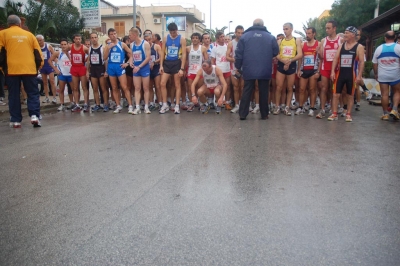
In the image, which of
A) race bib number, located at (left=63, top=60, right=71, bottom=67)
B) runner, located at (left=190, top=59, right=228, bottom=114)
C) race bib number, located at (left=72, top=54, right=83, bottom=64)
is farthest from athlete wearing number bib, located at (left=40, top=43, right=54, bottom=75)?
runner, located at (left=190, top=59, right=228, bottom=114)

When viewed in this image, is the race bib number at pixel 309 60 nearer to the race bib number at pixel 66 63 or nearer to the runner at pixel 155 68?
the runner at pixel 155 68

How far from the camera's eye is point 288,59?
348 inches

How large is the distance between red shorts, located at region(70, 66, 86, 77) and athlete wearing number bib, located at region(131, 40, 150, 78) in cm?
141

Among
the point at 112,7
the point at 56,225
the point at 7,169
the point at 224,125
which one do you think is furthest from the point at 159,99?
the point at 112,7

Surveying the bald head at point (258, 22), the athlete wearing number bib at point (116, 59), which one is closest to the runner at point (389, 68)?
the bald head at point (258, 22)

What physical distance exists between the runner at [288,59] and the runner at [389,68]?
1.74 meters

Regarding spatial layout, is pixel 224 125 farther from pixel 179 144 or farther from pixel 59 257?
pixel 59 257

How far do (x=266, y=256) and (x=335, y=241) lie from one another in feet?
1.82

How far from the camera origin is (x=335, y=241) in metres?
2.59

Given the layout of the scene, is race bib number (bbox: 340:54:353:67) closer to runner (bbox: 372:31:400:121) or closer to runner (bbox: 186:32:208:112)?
runner (bbox: 372:31:400:121)

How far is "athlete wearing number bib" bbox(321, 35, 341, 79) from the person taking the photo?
855 centimetres

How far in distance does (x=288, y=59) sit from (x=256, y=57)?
37.7 inches

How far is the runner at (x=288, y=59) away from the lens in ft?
28.9

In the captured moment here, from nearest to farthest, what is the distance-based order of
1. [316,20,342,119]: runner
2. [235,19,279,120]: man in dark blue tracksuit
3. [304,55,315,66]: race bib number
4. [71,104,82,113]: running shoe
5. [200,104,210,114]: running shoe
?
[235,19,279,120]: man in dark blue tracksuit < [316,20,342,119]: runner < [304,55,315,66]: race bib number < [200,104,210,114]: running shoe < [71,104,82,113]: running shoe
